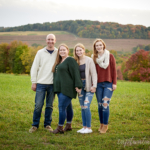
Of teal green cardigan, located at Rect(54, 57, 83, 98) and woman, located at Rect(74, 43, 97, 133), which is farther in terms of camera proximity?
woman, located at Rect(74, 43, 97, 133)

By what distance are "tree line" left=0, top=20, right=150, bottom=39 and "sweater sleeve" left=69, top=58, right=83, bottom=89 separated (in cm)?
9878

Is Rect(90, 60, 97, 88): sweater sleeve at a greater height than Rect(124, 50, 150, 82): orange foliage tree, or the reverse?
Rect(90, 60, 97, 88): sweater sleeve

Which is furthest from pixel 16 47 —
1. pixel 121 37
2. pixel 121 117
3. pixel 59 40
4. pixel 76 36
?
pixel 121 37

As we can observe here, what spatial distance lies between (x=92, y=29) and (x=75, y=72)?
103 metres

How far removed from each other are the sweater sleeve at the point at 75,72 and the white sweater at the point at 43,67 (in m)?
0.67

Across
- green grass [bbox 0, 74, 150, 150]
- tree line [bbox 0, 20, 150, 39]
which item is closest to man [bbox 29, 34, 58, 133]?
green grass [bbox 0, 74, 150, 150]

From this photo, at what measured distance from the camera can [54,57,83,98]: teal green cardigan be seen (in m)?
4.68

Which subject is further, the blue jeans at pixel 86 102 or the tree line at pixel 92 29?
the tree line at pixel 92 29

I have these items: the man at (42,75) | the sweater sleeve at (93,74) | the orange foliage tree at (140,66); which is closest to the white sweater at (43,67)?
the man at (42,75)

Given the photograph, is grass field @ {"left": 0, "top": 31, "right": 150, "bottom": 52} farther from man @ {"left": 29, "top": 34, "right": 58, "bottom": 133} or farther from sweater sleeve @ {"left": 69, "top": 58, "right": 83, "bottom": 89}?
sweater sleeve @ {"left": 69, "top": 58, "right": 83, "bottom": 89}

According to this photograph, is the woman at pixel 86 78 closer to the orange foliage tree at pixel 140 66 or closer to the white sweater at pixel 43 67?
the white sweater at pixel 43 67

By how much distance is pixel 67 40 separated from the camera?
96000 millimetres

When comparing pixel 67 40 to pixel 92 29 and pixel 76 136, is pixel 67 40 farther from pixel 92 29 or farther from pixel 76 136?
pixel 76 136

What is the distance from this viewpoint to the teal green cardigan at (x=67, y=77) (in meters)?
4.68
